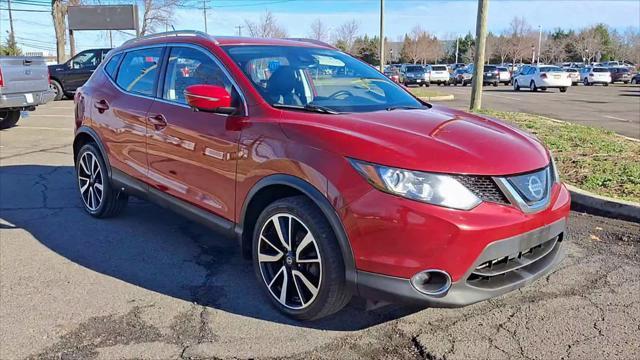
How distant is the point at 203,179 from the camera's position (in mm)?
3947

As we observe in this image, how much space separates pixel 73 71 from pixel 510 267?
837 inches

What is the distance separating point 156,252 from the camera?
4.68 m

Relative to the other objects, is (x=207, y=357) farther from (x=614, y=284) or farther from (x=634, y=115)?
(x=634, y=115)

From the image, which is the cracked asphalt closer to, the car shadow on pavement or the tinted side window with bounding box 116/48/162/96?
the car shadow on pavement

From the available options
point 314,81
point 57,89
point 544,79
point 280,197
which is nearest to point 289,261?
point 280,197

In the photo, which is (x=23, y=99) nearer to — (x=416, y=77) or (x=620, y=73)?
(x=416, y=77)

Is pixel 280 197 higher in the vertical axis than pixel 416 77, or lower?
lower

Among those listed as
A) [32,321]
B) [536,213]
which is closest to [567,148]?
[536,213]

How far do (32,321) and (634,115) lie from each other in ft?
56.7

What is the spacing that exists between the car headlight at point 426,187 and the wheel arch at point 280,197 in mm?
332

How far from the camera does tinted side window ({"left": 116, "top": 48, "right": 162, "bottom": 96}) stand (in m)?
4.69

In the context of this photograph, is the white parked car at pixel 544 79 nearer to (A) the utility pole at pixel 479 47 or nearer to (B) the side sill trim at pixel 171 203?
(A) the utility pole at pixel 479 47

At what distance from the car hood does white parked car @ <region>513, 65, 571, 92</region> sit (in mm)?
Result: 31436

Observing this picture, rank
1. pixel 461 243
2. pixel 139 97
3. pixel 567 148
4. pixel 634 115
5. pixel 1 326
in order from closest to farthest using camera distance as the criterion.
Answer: pixel 461 243 → pixel 1 326 → pixel 139 97 → pixel 567 148 → pixel 634 115
